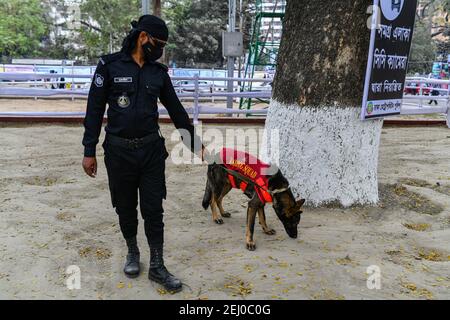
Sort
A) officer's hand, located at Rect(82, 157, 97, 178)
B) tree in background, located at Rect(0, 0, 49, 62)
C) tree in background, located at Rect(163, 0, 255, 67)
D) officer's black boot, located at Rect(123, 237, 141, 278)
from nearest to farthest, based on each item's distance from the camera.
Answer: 1. officer's hand, located at Rect(82, 157, 97, 178)
2. officer's black boot, located at Rect(123, 237, 141, 278)
3. tree in background, located at Rect(0, 0, 49, 62)
4. tree in background, located at Rect(163, 0, 255, 67)

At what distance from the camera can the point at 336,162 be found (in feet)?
16.5

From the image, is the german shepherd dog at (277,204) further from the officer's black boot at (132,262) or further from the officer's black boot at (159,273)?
the officer's black boot at (132,262)

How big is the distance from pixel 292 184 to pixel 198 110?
7.27 metres

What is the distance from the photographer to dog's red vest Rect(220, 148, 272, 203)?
3969 mm

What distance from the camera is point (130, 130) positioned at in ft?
10.5

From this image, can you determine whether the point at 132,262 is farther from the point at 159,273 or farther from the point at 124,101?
the point at 124,101

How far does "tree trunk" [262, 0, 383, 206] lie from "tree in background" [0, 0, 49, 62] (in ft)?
114

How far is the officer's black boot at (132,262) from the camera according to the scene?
3551 millimetres

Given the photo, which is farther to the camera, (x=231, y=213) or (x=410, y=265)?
(x=231, y=213)

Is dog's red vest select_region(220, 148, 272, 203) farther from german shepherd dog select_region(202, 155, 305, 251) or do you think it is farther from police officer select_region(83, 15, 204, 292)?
police officer select_region(83, 15, 204, 292)

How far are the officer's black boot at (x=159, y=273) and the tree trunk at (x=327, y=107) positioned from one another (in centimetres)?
225

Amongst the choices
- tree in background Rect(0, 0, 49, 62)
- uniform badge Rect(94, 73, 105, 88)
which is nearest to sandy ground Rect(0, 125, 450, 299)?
uniform badge Rect(94, 73, 105, 88)

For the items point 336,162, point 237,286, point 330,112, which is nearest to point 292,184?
point 336,162
